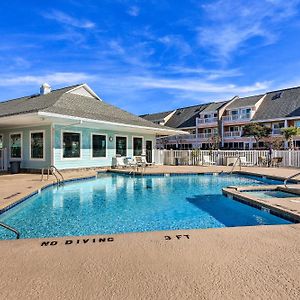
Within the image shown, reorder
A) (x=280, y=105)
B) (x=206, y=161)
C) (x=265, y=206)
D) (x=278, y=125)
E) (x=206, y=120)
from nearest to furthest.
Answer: (x=265, y=206) < (x=206, y=161) < (x=278, y=125) < (x=280, y=105) < (x=206, y=120)

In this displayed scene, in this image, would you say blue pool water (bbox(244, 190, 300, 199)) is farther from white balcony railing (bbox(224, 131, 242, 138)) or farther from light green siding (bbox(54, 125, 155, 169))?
white balcony railing (bbox(224, 131, 242, 138))

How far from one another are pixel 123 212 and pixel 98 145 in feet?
30.6

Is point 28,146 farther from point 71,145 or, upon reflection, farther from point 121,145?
point 121,145

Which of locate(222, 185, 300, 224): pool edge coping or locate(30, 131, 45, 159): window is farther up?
locate(30, 131, 45, 159): window

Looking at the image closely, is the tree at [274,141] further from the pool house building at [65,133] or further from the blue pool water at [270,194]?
the blue pool water at [270,194]

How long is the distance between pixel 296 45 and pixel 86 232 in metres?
12.9

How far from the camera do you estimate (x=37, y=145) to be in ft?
43.7

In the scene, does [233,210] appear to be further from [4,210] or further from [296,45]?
[296,45]

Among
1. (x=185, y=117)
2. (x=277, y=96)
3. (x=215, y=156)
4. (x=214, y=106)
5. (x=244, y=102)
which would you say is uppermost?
(x=277, y=96)

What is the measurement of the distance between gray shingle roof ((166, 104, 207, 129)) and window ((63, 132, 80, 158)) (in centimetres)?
2952

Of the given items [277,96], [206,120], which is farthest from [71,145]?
[277,96]

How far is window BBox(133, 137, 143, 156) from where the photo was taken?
17.7m

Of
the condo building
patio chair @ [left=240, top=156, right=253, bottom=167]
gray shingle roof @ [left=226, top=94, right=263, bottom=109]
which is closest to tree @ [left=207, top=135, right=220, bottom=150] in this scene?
the condo building

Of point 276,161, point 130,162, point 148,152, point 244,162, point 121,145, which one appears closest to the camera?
point 130,162
